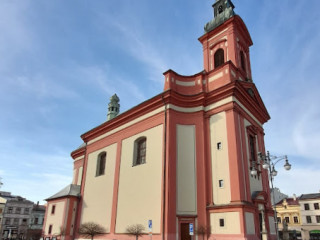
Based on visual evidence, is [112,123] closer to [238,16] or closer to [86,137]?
[86,137]

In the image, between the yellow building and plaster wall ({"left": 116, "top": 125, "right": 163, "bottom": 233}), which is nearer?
plaster wall ({"left": 116, "top": 125, "right": 163, "bottom": 233})

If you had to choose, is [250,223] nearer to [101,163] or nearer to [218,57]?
[218,57]

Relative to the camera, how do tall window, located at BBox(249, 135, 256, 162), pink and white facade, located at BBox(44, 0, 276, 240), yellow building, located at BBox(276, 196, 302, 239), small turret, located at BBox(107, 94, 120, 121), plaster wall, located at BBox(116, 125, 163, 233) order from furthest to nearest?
1. yellow building, located at BBox(276, 196, 302, 239)
2. small turret, located at BBox(107, 94, 120, 121)
3. tall window, located at BBox(249, 135, 256, 162)
4. plaster wall, located at BBox(116, 125, 163, 233)
5. pink and white facade, located at BBox(44, 0, 276, 240)

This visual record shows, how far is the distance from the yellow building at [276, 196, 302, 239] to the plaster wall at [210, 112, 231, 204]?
34.9 m

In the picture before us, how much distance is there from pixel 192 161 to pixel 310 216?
120 ft

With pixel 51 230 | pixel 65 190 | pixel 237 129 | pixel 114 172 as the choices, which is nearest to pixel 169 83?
pixel 237 129

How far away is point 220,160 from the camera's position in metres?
16.5

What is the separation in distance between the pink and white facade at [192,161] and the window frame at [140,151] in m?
0.08

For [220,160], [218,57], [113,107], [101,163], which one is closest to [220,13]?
[218,57]

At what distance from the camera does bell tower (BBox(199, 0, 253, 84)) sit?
21000 mm

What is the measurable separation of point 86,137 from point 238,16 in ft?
58.0

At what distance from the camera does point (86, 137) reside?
26750 mm

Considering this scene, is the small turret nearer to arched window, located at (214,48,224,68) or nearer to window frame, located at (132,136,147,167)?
window frame, located at (132,136,147,167)

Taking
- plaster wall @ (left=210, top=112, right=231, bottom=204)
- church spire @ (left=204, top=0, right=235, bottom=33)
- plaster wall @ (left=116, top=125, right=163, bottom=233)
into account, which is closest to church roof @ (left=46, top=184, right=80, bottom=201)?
plaster wall @ (left=116, top=125, right=163, bottom=233)
